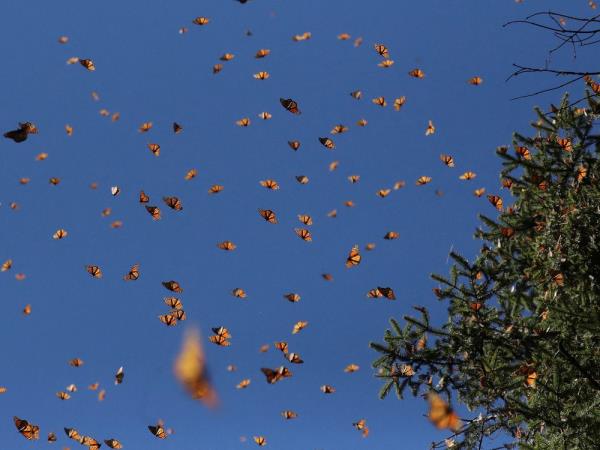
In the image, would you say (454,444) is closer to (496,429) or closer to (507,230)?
(496,429)

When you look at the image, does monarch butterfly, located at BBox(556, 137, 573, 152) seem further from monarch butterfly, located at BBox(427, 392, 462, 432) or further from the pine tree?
monarch butterfly, located at BBox(427, 392, 462, 432)

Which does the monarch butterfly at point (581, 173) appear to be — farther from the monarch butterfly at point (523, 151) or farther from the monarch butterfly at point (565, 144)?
the monarch butterfly at point (523, 151)

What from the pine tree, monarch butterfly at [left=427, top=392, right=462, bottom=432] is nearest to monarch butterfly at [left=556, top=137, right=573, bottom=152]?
the pine tree

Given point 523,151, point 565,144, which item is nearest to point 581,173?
point 565,144

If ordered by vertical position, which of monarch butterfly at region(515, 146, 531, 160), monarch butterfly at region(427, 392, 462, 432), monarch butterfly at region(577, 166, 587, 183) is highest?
monarch butterfly at region(515, 146, 531, 160)

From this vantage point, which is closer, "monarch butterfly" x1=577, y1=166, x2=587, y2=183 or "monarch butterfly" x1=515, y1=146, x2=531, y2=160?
"monarch butterfly" x1=577, y1=166, x2=587, y2=183

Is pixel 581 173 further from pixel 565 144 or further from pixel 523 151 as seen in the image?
pixel 523 151

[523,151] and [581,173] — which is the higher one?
[523,151]

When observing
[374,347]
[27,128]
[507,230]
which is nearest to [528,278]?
[507,230]
